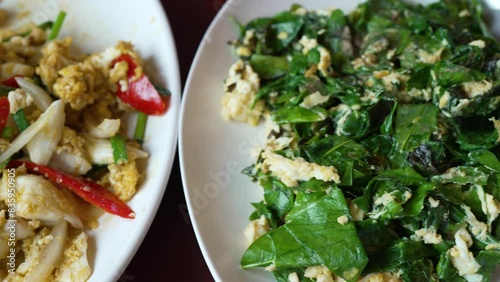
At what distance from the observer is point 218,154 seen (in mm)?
2275

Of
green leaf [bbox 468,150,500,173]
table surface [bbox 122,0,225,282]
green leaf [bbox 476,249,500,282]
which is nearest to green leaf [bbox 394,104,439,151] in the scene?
green leaf [bbox 468,150,500,173]

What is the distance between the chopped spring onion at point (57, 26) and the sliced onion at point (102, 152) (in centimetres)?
68

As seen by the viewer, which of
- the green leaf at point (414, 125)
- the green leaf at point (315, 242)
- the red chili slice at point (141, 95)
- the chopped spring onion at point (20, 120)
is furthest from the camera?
the red chili slice at point (141, 95)

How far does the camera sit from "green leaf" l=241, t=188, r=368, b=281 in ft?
5.94

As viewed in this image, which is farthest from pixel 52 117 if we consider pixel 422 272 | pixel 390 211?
pixel 422 272

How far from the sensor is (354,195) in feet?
6.60

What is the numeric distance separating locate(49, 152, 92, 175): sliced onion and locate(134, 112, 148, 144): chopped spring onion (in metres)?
0.26

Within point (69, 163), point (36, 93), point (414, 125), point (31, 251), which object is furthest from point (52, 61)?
point (414, 125)

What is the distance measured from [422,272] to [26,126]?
1.73 metres

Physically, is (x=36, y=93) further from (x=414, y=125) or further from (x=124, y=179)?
(x=414, y=125)

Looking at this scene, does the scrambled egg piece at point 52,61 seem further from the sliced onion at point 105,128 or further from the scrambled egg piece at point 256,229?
the scrambled egg piece at point 256,229

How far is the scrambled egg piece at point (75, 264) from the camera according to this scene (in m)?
1.98

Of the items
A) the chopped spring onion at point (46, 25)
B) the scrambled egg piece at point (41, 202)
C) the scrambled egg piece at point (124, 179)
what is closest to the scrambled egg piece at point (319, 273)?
the scrambled egg piece at point (124, 179)

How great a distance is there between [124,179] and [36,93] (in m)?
0.57
